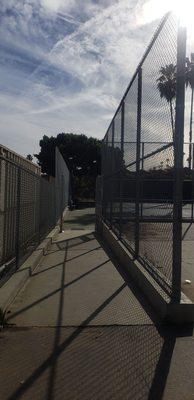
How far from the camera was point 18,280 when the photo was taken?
7812 millimetres

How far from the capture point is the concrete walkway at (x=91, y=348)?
4.19 metres

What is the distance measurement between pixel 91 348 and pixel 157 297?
1.51 metres

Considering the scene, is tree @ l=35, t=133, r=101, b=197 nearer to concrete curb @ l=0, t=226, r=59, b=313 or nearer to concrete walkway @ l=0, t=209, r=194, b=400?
concrete curb @ l=0, t=226, r=59, b=313

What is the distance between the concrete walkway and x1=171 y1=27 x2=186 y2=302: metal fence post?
0.54m

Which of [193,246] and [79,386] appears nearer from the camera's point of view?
[79,386]

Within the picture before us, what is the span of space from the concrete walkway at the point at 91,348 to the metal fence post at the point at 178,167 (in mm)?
536

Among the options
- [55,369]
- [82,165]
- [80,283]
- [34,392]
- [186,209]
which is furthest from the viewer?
[82,165]

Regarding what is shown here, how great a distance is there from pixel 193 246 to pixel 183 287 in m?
5.30

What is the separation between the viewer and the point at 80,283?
8422 mm

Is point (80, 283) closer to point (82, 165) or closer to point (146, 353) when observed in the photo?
point (146, 353)

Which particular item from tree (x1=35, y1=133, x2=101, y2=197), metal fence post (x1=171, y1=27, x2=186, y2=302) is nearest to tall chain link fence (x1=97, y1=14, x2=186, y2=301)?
metal fence post (x1=171, y1=27, x2=186, y2=302)

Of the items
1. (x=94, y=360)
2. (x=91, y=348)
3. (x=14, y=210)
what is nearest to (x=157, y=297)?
(x=91, y=348)

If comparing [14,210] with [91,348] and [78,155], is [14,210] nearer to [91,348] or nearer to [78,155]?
[91,348]

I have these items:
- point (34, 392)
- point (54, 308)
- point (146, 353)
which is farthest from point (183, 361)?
point (54, 308)
